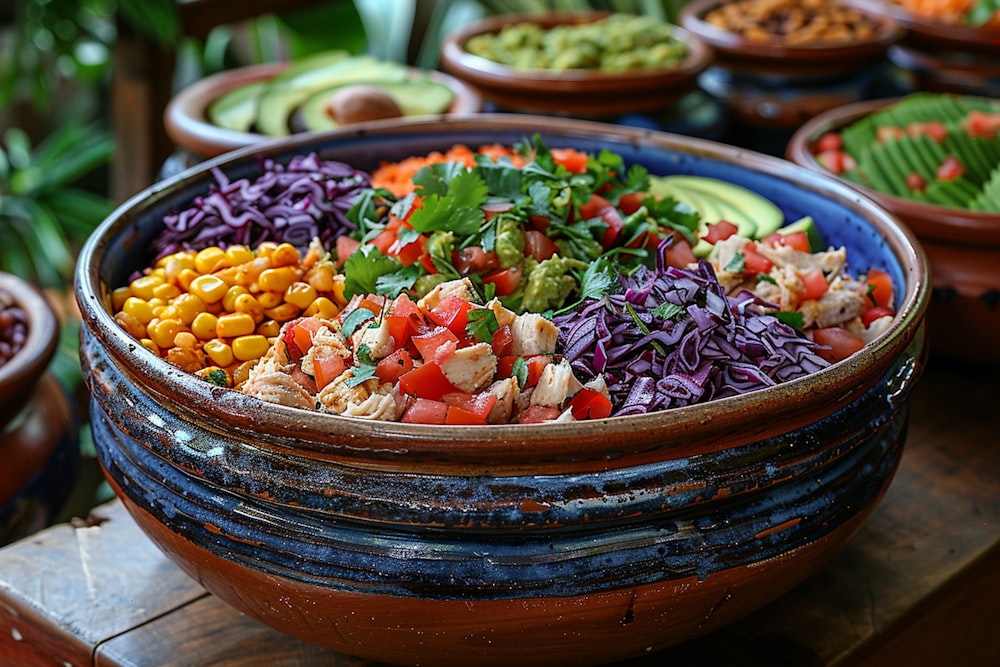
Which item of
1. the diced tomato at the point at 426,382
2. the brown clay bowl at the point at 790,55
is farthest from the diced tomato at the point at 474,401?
the brown clay bowl at the point at 790,55

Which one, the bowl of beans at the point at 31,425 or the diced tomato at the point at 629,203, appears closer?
the diced tomato at the point at 629,203

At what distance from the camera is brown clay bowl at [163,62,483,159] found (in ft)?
7.38

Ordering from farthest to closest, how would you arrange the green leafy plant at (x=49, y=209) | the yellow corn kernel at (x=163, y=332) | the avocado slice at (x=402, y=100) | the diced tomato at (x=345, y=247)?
1. the green leafy plant at (x=49, y=209)
2. the avocado slice at (x=402, y=100)
3. the diced tomato at (x=345, y=247)
4. the yellow corn kernel at (x=163, y=332)

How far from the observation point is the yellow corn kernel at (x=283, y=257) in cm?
154

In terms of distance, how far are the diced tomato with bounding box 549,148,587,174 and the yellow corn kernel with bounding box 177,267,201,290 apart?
0.64m

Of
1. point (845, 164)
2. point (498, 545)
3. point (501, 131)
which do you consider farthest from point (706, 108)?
point (498, 545)

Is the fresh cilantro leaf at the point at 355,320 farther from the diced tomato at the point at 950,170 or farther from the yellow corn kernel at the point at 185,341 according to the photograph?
the diced tomato at the point at 950,170

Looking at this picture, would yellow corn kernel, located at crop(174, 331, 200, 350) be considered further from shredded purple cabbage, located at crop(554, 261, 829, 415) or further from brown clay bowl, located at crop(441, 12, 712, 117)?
brown clay bowl, located at crop(441, 12, 712, 117)

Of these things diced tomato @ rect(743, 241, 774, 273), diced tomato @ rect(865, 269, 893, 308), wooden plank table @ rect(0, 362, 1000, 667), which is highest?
diced tomato @ rect(743, 241, 774, 273)

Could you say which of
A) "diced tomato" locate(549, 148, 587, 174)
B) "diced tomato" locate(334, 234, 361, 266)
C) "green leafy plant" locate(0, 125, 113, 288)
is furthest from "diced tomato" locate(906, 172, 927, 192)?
"green leafy plant" locate(0, 125, 113, 288)

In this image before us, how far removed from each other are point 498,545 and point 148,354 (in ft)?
1.45

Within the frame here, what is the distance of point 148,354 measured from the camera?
3.84 feet

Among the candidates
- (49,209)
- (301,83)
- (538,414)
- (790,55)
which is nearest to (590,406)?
(538,414)

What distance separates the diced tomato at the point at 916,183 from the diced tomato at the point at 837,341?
0.82m
